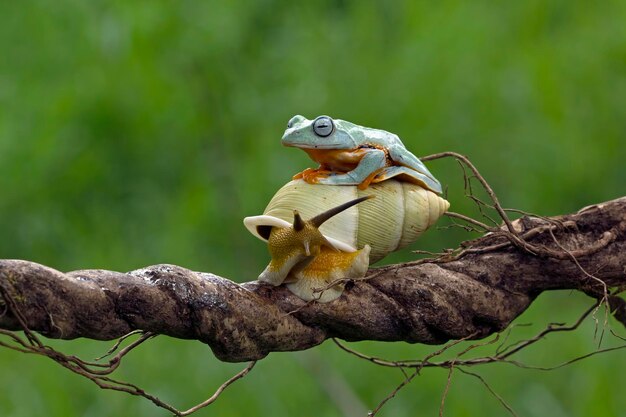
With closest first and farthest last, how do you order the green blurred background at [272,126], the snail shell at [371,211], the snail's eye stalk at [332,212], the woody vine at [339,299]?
the woody vine at [339,299] < the snail's eye stalk at [332,212] < the snail shell at [371,211] < the green blurred background at [272,126]

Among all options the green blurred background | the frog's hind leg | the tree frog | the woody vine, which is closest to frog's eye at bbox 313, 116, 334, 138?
the tree frog

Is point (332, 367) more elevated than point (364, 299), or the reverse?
point (364, 299)

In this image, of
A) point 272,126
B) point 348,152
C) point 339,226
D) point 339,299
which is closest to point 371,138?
point 348,152

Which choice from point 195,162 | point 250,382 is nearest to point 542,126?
point 195,162

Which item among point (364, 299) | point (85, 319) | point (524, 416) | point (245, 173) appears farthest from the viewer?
point (245, 173)

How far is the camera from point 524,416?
4664mm

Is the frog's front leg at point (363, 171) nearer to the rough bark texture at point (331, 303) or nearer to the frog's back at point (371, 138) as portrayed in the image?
the frog's back at point (371, 138)

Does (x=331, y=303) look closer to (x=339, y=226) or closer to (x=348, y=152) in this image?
(x=339, y=226)

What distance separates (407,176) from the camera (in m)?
2.43

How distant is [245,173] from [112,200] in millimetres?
496

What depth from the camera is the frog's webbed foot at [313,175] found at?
7.78ft

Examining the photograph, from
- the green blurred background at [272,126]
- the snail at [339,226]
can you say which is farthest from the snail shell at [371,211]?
the green blurred background at [272,126]

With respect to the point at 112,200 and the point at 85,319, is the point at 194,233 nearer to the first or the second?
the point at 112,200

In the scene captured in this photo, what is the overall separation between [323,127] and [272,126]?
3.61 metres
